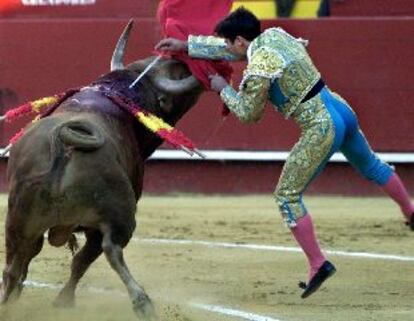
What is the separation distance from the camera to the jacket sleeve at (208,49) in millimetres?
5293

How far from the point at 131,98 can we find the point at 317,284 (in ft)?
3.28

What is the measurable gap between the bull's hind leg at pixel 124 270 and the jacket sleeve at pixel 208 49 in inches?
40.6

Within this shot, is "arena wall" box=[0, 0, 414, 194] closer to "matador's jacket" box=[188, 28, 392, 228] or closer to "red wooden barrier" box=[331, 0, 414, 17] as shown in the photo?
"red wooden barrier" box=[331, 0, 414, 17]

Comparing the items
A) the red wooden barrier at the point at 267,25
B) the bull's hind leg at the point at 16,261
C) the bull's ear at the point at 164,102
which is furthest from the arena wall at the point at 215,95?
the bull's hind leg at the point at 16,261

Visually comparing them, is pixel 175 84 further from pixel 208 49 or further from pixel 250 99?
pixel 250 99

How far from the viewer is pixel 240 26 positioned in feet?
16.7

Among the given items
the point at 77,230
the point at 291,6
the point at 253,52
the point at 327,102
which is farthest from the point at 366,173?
the point at 291,6

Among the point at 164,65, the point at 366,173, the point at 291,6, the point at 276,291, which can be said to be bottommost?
the point at 291,6

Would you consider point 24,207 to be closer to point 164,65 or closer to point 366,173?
point 164,65

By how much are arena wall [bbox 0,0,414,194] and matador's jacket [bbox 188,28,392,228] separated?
3866 mm

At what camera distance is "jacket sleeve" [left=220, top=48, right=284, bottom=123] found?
16.4 feet

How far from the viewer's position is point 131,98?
16.8ft

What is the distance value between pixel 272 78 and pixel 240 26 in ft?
0.81

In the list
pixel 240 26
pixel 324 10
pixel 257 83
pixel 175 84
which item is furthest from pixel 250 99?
pixel 324 10
